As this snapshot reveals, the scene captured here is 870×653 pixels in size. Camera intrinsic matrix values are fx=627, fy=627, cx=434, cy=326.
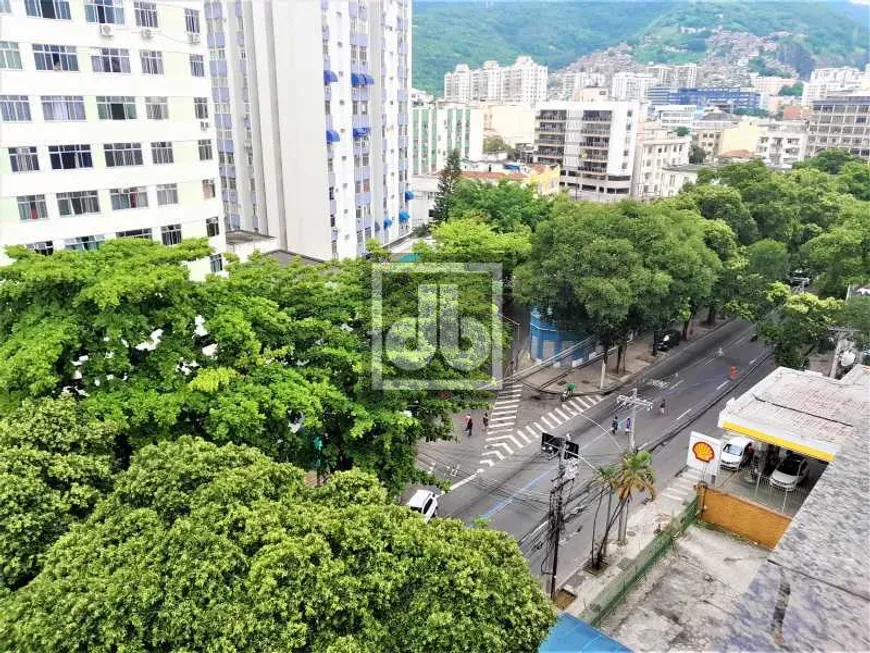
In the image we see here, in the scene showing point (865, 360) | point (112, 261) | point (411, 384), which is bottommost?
point (865, 360)

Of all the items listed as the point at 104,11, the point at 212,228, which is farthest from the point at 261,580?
the point at 104,11

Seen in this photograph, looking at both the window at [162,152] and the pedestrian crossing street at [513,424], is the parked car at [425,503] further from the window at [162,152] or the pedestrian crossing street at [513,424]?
the window at [162,152]

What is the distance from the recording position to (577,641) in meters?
12.0

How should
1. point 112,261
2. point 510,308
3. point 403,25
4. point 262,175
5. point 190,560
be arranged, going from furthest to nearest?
point 403,25 → point 262,175 → point 510,308 → point 112,261 → point 190,560

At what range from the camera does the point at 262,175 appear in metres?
38.6

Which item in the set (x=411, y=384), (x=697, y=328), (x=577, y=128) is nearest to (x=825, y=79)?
(x=577, y=128)

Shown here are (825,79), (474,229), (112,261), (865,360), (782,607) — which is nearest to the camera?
(782,607)

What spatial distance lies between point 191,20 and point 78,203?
24.7 ft

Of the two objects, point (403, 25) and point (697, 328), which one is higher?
point (403, 25)

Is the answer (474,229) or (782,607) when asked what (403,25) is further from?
(782,607)

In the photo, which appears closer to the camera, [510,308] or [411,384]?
[411,384]

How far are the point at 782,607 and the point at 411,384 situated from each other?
37.8 ft

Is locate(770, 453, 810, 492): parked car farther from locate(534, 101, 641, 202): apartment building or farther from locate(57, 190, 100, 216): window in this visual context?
locate(534, 101, 641, 202): apartment building

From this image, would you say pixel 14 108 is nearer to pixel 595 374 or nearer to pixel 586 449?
pixel 586 449
